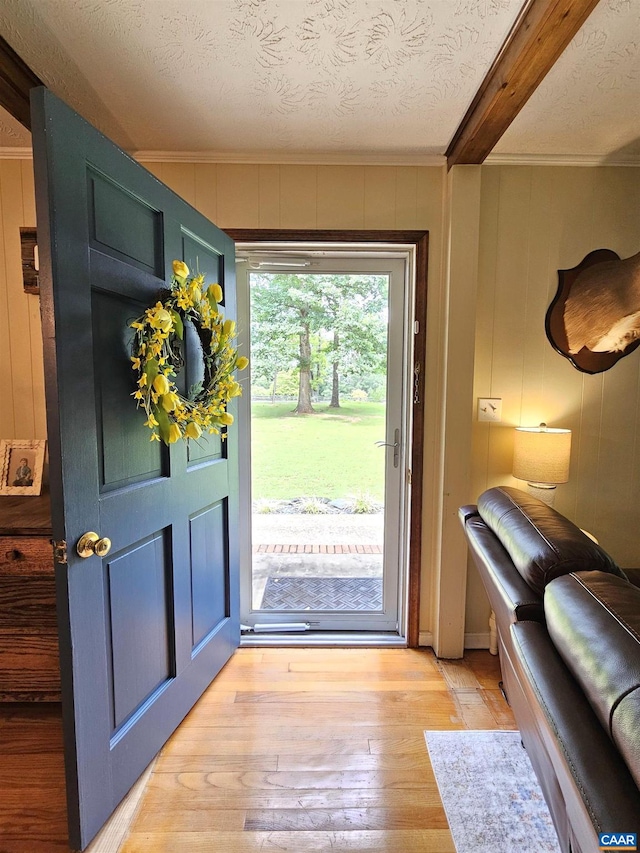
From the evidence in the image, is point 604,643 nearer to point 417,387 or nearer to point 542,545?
point 542,545

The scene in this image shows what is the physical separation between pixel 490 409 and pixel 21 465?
88.1 inches

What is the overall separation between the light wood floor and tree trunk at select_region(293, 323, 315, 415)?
1318 mm

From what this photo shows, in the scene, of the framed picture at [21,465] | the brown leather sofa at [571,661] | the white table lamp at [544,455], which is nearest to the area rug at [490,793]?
the brown leather sofa at [571,661]

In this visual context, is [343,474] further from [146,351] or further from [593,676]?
[593,676]

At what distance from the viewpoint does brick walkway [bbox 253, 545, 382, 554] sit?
7.69 ft

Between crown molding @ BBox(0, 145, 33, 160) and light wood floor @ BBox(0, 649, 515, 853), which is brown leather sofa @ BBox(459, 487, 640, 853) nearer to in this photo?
light wood floor @ BBox(0, 649, 515, 853)

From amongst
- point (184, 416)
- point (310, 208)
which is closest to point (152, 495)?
point (184, 416)

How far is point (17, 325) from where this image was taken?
1.91 meters

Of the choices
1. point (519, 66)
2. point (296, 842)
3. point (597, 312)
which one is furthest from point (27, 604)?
point (597, 312)

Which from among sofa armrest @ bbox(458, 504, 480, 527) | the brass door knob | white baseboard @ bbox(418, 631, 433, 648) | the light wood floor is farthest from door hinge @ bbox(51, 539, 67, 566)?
white baseboard @ bbox(418, 631, 433, 648)

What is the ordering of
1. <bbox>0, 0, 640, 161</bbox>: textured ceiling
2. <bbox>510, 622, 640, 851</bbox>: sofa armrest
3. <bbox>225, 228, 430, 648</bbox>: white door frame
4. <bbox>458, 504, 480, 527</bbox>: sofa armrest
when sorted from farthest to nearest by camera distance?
<bbox>225, 228, 430, 648</bbox>: white door frame → <bbox>458, 504, 480, 527</bbox>: sofa armrest → <bbox>0, 0, 640, 161</bbox>: textured ceiling → <bbox>510, 622, 640, 851</bbox>: sofa armrest

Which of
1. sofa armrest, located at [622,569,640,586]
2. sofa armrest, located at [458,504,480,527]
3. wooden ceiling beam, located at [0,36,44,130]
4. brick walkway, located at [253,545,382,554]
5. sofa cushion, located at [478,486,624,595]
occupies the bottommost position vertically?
brick walkway, located at [253,545,382,554]

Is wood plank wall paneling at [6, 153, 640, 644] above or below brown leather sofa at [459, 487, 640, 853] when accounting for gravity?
above

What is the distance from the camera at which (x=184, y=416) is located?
137 cm
